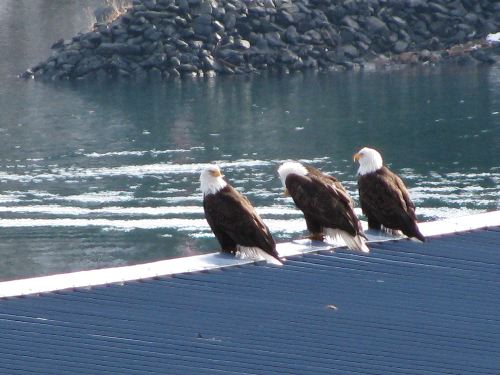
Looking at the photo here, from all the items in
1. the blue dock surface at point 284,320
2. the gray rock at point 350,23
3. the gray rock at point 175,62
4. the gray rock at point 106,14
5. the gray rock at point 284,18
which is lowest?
the blue dock surface at point 284,320

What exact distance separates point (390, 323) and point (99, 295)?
1783 mm

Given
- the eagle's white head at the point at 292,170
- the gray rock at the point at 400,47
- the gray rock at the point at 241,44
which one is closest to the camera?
the eagle's white head at the point at 292,170

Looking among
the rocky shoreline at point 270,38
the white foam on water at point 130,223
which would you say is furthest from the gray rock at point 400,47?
the white foam on water at point 130,223

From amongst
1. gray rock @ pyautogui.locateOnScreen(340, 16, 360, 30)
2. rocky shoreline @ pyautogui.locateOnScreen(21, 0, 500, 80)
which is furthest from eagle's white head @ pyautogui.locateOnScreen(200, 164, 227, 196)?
gray rock @ pyautogui.locateOnScreen(340, 16, 360, 30)

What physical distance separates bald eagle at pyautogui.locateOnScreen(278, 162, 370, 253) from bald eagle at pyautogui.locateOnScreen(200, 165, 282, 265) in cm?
44

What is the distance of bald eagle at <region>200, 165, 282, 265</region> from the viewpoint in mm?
8242

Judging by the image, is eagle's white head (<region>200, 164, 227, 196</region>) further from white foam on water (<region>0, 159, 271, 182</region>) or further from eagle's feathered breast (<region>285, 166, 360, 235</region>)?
white foam on water (<region>0, 159, 271, 182</region>)

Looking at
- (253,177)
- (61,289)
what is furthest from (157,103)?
(61,289)

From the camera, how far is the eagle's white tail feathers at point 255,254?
8.26 m

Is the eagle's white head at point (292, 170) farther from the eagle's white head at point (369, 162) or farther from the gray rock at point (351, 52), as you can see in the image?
the gray rock at point (351, 52)

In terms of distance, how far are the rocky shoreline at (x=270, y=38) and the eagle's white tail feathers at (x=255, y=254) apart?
84.5ft

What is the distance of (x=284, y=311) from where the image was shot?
7.40 m

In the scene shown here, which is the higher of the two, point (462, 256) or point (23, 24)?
point (23, 24)

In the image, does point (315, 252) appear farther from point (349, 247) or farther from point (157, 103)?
point (157, 103)
